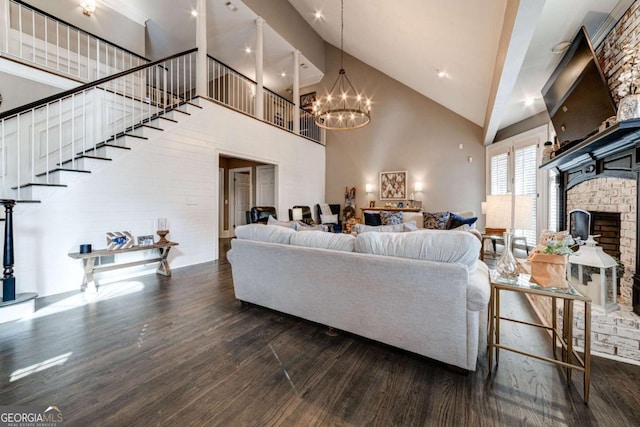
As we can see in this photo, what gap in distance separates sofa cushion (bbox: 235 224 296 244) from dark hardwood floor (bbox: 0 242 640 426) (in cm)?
75

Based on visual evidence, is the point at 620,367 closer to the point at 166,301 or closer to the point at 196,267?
the point at 166,301

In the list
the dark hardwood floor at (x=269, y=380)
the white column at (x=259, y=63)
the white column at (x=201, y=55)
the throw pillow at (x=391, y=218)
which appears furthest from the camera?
the white column at (x=259, y=63)

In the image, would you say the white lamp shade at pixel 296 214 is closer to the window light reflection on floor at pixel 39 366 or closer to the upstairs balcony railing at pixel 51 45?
the upstairs balcony railing at pixel 51 45

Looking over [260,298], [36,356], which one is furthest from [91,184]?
[260,298]

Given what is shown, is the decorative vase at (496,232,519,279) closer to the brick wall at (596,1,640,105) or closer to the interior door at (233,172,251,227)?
the brick wall at (596,1,640,105)

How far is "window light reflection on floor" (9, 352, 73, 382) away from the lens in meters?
1.60

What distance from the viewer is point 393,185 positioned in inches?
290

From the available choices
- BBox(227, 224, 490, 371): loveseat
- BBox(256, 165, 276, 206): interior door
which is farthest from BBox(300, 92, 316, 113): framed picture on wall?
BBox(227, 224, 490, 371): loveseat

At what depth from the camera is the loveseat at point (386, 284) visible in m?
1.57

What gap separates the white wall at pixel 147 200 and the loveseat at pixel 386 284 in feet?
8.36

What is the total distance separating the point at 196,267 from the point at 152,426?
3.38m

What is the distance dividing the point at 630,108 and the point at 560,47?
1562 mm

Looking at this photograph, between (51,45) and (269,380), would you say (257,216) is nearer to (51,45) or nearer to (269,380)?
(269,380)

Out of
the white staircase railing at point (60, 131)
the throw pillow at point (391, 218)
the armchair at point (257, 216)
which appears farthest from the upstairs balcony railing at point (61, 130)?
the throw pillow at point (391, 218)
